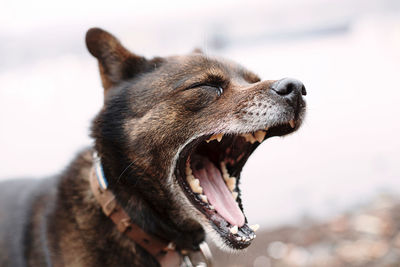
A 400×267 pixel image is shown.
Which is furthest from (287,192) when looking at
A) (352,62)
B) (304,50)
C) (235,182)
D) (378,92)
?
(304,50)

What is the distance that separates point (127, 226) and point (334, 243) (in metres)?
2.36

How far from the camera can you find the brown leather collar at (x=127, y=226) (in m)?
2.37

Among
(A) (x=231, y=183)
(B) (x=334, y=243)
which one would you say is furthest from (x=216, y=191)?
(B) (x=334, y=243)

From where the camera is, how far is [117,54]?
2615 millimetres

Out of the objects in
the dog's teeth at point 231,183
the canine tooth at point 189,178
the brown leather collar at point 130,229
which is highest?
the dog's teeth at point 231,183

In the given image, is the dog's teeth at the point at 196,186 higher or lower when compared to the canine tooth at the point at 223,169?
lower

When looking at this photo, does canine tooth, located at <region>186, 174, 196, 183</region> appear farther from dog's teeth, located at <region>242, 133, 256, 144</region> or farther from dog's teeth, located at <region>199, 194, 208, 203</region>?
dog's teeth, located at <region>242, 133, 256, 144</region>

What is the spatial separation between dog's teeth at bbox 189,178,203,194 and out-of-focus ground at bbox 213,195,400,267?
1.39 m

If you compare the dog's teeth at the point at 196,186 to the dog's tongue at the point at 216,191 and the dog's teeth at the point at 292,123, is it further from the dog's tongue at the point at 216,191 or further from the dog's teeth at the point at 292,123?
the dog's teeth at the point at 292,123

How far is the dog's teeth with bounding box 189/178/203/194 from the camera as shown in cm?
238

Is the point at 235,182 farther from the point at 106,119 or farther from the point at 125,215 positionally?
the point at 106,119

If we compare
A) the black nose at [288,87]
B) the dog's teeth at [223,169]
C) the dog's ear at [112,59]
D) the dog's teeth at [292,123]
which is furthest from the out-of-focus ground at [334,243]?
the dog's ear at [112,59]

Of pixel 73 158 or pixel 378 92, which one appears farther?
pixel 378 92

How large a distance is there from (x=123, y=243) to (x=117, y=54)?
1138 mm
